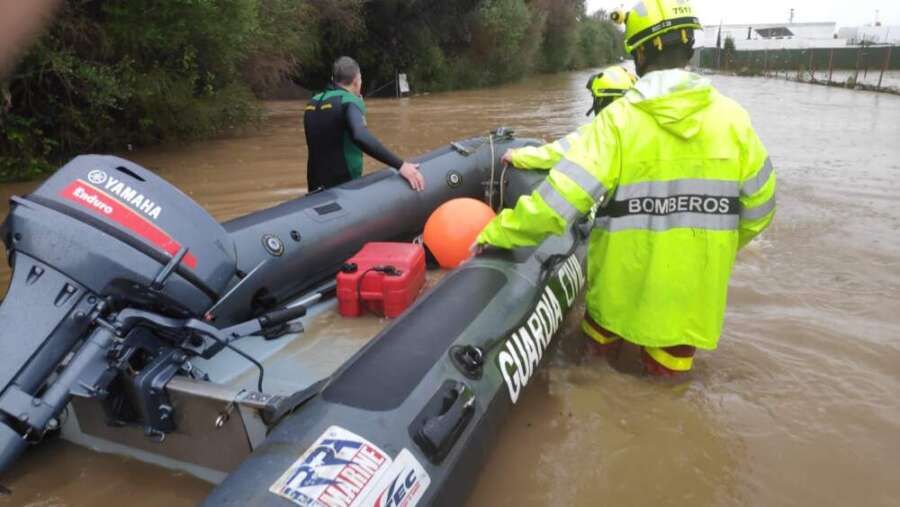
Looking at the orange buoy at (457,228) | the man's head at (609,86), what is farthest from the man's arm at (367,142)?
the man's head at (609,86)

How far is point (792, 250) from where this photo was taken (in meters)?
4.38

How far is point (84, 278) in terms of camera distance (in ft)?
5.72

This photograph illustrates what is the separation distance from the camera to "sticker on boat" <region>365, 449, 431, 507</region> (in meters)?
1.37

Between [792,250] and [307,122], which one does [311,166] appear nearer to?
[307,122]

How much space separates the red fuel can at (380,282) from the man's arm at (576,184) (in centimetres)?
74

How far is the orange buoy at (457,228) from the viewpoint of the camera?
3.15m

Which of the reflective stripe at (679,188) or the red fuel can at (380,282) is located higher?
the reflective stripe at (679,188)

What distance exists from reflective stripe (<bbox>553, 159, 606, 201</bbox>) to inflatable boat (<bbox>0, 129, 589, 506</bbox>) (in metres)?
0.50

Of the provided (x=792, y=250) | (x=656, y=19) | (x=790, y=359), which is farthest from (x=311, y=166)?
(x=792, y=250)

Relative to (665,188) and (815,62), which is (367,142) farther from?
(815,62)

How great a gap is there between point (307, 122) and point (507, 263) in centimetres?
167

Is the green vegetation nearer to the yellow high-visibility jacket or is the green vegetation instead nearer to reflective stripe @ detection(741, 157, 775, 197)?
the yellow high-visibility jacket

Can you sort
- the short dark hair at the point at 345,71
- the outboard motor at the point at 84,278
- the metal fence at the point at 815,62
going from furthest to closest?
the metal fence at the point at 815,62 < the short dark hair at the point at 345,71 < the outboard motor at the point at 84,278

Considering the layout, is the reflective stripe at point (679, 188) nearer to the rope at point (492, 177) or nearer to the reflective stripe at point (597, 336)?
the reflective stripe at point (597, 336)
